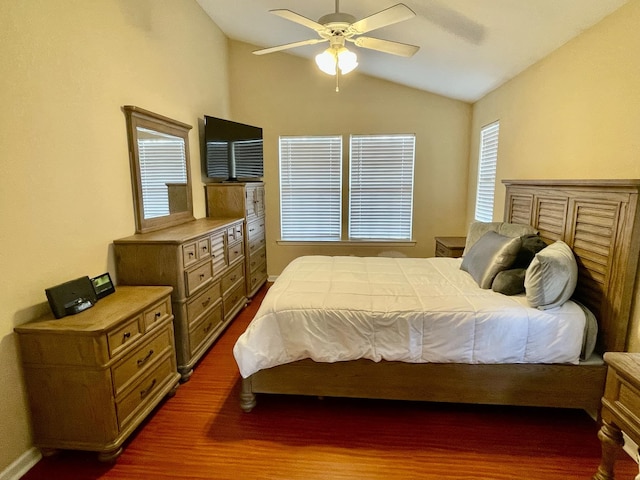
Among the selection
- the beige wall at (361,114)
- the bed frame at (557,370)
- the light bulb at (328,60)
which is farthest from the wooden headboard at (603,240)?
Answer: the beige wall at (361,114)

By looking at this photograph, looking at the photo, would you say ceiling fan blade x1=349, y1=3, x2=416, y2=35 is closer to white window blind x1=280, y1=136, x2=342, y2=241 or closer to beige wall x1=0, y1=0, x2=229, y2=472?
beige wall x1=0, y1=0, x2=229, y2=472

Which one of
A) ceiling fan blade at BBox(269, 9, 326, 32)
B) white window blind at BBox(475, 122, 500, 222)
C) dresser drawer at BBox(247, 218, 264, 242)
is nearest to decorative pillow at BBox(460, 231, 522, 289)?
white window blind at BBox(475, 122, 500, 222)

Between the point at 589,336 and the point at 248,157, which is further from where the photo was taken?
the point at 248,157

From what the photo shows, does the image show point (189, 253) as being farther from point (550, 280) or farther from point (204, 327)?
point (550, 280)

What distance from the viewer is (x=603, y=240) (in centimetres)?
202

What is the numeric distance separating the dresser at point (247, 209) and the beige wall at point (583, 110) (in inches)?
112

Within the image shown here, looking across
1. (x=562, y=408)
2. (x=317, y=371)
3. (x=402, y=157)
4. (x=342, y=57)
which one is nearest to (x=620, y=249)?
(x=562, y=408)

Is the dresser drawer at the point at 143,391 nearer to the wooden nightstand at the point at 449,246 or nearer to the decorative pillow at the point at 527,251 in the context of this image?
the decorative pillow at the point at 527,251

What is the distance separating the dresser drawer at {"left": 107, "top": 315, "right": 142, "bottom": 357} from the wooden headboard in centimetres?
273

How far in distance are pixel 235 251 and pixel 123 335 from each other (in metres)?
1.85

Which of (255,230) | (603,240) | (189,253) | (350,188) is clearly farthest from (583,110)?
(255,230)

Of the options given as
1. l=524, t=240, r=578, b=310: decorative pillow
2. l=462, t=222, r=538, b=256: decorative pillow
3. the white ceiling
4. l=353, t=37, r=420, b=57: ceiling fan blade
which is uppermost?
the white ceiling

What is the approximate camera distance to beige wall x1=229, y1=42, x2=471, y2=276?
14.9 ft

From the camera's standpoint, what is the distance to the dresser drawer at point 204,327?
270 cm
